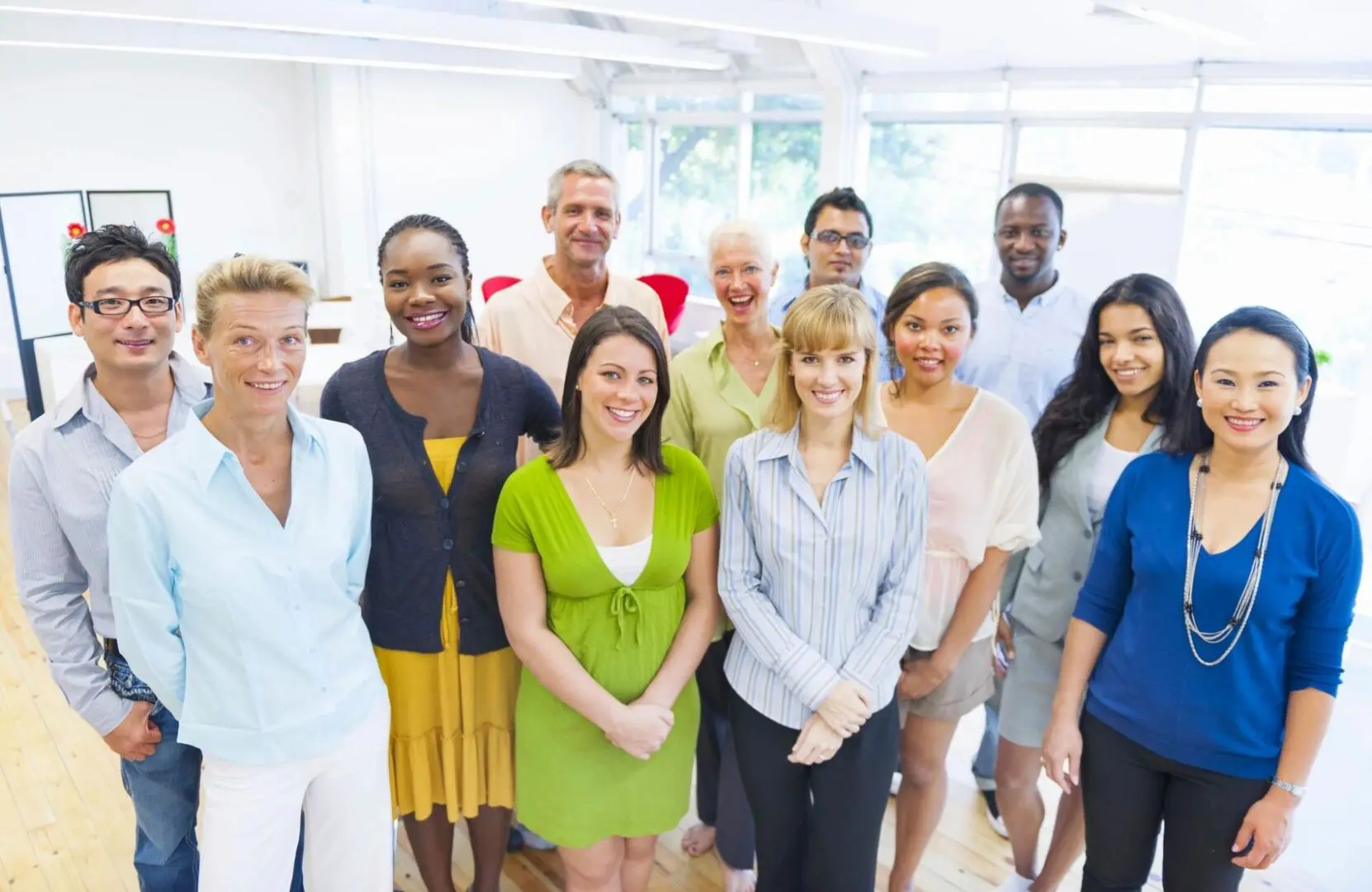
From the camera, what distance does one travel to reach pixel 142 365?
2.09 meters

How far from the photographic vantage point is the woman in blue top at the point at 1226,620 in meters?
1.89

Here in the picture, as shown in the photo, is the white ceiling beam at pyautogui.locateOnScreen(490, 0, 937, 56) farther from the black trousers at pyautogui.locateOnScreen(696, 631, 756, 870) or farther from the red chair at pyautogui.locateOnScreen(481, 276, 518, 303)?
the black trousers at pyautogui.locateOnScreen(696, 631, 756, 870)

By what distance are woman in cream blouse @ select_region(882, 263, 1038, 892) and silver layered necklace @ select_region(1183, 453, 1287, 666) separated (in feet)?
1.30

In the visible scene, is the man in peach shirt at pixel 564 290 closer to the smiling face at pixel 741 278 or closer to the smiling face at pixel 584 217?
the smiling face at pixel 584 217

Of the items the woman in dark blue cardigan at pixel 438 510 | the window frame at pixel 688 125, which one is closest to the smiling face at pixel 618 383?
the woman in dark blue cardigan at pixel 438 510

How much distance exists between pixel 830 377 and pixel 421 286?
0.98 m

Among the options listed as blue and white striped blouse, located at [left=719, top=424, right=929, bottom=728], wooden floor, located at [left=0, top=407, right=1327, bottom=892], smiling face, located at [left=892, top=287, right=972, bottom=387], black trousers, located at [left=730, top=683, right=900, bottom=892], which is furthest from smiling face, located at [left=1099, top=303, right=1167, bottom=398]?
wooden floor, located at [left=0, top=407, right=1327, bottom=892]

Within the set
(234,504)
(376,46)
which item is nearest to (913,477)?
(234,504)

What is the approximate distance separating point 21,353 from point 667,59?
551 cm

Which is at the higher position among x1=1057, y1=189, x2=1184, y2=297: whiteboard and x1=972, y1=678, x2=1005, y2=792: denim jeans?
x1=1057, y1=189, x2=1184, y2=297: whiteboard

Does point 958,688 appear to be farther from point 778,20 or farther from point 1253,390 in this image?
→ point 778,20

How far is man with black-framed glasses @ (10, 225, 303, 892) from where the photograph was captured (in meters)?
2.00

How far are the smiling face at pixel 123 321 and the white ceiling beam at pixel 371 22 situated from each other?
3574 mm

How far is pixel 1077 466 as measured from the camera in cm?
249
